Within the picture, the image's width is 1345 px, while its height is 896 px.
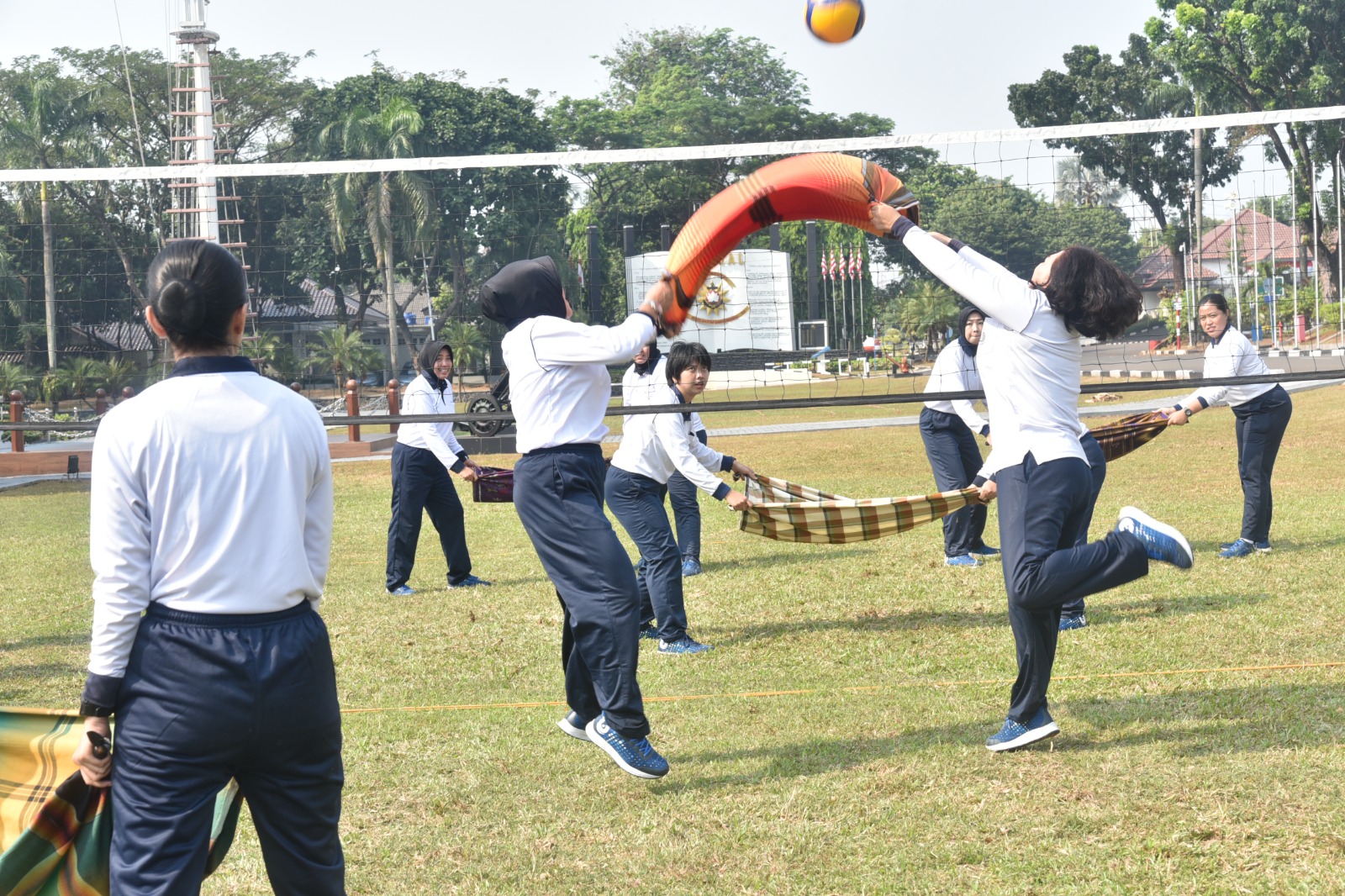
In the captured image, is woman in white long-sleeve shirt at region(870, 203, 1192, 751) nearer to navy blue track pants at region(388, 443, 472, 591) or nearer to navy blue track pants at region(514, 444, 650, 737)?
navy blue track pants at region(514, 444, 650, 737)

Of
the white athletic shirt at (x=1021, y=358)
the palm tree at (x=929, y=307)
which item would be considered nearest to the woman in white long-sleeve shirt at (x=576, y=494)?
the white athletic shirt at (x=1021, y=358)

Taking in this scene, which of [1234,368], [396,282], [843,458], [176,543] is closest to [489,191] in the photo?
[396,282]

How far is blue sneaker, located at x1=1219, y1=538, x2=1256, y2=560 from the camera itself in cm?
948

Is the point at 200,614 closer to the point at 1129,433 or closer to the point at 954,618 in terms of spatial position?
the point at 954,618

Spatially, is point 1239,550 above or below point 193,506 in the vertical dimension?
below

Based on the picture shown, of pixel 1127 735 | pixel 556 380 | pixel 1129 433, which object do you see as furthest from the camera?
pixel 1129 433

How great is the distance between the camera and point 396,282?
1168 cm

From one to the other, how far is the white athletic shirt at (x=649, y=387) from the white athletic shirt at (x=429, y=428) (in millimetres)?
1354

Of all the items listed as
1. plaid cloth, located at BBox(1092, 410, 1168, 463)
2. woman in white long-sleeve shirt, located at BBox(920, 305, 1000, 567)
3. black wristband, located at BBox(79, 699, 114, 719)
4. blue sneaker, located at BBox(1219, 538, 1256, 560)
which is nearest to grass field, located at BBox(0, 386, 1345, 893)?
blue sneaker, located at BBox(1219, 538, 1256, 560)

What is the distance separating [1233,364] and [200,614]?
8.76 meters

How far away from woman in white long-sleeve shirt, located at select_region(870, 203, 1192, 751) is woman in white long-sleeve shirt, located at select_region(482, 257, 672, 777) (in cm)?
126

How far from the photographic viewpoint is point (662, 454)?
7.36 m

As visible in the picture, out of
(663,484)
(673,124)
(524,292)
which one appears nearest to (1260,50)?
(673,124)

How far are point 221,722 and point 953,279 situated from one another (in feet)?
10.4
